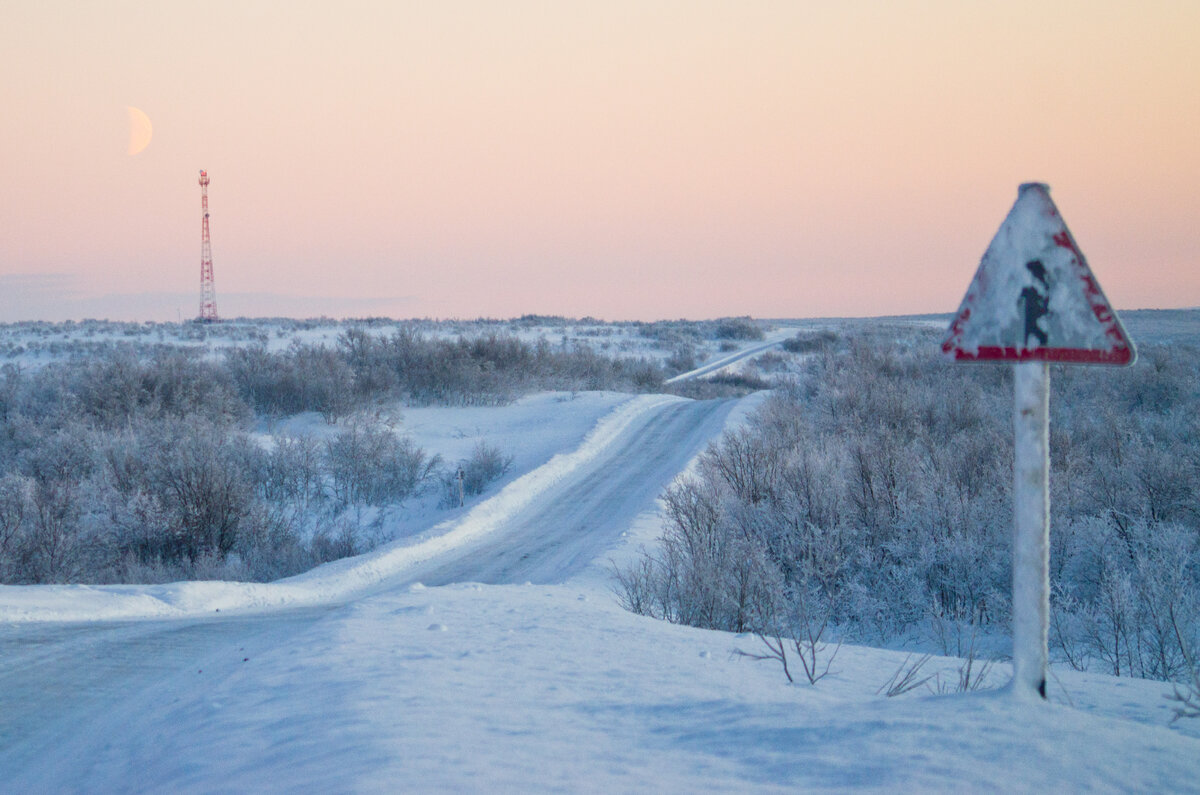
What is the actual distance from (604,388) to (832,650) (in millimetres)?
31462

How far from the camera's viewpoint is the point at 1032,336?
3584mm

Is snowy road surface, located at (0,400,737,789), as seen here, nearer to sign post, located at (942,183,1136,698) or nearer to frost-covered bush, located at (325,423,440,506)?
frost-covered bush, located at (325,423,440,506)

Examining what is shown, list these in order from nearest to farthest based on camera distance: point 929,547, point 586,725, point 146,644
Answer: point 586,725
point 146,644
point 929,547

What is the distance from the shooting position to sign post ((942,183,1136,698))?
138 inches

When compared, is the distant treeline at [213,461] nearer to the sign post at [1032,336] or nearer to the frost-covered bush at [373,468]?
the frost-covered bush at [373,468]

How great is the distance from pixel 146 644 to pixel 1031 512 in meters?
8.24

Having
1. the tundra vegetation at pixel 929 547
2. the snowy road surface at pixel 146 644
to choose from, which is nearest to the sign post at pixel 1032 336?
the tundra vegetation at pixel 929 547

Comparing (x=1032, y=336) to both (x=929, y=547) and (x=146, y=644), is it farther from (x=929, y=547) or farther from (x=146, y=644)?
(x=146, y=644)

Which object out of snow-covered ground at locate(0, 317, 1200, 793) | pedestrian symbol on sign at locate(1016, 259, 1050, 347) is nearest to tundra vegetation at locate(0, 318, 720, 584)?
snow-covered ground at locate(0, 317, 1200, 793)

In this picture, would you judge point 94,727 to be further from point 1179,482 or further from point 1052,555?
point 1179,482

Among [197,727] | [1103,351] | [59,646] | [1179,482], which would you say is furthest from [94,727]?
[1179,482]

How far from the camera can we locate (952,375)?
96.5 ft

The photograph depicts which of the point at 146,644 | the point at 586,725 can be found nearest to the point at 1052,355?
the point at 586,725

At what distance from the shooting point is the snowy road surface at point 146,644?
233 inches
